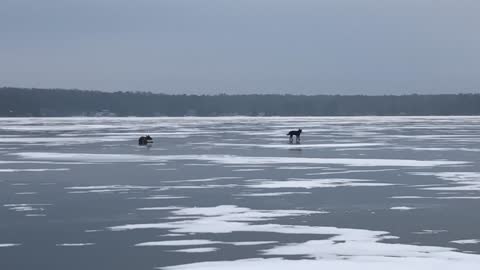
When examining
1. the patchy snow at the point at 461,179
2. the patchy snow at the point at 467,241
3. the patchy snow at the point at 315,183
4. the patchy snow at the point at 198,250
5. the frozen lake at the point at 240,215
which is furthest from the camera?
the patchy snow at the point at 315,183

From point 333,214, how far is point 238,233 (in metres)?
2.28

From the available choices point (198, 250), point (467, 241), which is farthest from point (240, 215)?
point (467, 241)

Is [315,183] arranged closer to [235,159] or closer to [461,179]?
[461,179]

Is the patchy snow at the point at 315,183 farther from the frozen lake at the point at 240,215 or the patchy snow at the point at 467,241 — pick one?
the patchy snow at the point at 467,241

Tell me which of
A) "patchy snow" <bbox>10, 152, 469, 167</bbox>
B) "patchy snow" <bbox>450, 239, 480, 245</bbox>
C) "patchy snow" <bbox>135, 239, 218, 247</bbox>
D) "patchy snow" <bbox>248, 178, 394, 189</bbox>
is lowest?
"patchy snow" <bbox>10, 152, 469, 167</bbox>

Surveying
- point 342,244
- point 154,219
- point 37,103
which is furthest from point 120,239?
point 37,103

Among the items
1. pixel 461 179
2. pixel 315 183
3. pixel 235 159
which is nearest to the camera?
pixel 315 183

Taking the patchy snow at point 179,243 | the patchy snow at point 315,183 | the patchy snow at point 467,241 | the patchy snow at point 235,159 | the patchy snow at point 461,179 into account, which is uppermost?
the patchy snow at point 467,241

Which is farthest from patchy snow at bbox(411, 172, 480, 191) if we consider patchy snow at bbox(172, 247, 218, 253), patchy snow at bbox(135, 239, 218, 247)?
patchy snow at bbox(172, 247, 218, 253)

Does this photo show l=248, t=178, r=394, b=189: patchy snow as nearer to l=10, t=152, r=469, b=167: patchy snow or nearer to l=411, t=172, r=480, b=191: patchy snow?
l=411, t=172, r=480, b=191: patchy snow

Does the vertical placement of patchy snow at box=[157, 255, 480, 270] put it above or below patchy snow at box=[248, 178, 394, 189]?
above

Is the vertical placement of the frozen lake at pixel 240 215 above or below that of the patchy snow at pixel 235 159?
above

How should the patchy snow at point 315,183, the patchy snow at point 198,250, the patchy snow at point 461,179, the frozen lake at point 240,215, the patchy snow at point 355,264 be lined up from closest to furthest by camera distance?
the patchy snow at point 355,264
the frozen lake at point 240,215
the patchy snow at point 198,250
the patchy snow at point 461,179
the patchy snow at point 315,183

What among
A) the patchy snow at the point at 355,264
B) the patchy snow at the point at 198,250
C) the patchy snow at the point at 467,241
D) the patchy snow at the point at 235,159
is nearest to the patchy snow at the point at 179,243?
the patchy snow at the point at 198,250
